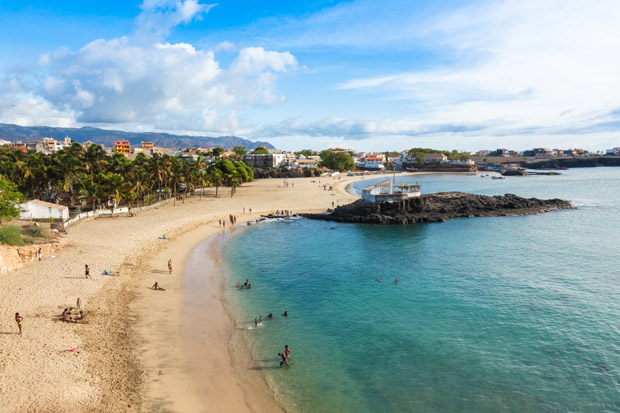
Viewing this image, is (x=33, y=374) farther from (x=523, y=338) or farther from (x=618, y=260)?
(x=618, y=260)

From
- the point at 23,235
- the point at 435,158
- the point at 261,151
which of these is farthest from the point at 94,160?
the point at 435,158

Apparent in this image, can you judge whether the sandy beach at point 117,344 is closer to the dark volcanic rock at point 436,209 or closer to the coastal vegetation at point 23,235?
the coastal vegetation at point 23,235

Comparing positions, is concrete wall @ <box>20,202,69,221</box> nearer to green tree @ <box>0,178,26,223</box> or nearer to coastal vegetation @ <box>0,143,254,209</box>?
coastal vegetation @ <box>0,143,254,209</box>

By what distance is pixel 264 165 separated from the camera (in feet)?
473

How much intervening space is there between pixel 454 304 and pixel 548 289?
8.86m

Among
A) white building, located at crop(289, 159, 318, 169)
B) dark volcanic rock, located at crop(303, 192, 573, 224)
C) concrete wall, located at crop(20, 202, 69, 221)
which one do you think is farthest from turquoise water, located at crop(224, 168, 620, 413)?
white building, located at crop(289, 159, 318, 169)

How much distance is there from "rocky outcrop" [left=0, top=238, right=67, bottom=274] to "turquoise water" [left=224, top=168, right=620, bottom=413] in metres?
15.2

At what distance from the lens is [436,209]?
58.5 meters

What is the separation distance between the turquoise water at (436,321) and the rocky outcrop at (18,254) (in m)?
15.2

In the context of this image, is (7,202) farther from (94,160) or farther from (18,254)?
(94,160)

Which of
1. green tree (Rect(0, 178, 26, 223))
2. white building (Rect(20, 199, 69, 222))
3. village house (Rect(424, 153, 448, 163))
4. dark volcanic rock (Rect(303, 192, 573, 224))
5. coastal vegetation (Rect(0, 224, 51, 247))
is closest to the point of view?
coastal vegetation (Rect(0, 224, 51, 247))

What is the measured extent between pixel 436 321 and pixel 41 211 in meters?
44.1

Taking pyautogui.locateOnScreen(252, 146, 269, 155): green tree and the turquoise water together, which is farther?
pyautogui.locateOnScreen(252, 146, 269, 155): green tree

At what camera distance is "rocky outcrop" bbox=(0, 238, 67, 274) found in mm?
24469
